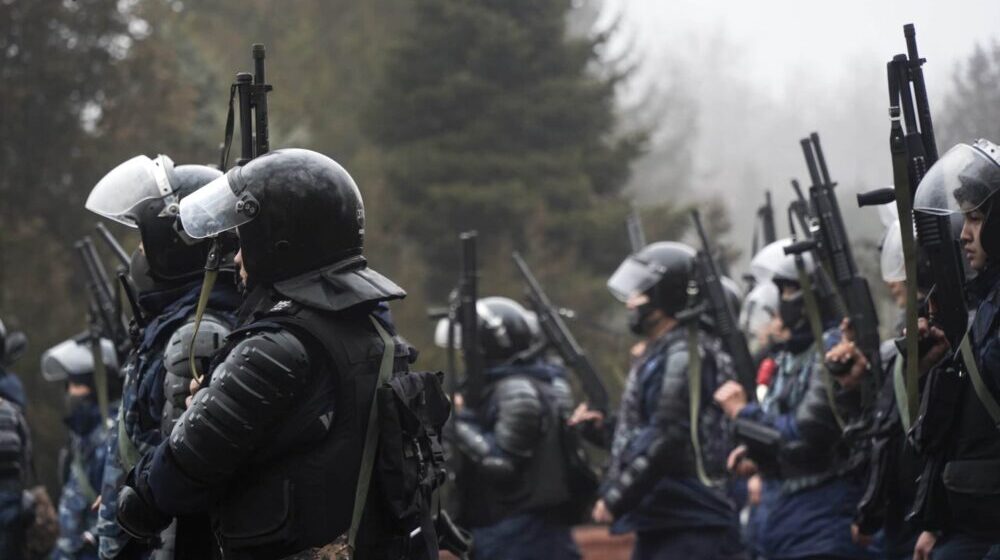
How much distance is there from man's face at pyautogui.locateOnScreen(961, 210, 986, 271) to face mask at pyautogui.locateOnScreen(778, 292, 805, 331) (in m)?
2.90

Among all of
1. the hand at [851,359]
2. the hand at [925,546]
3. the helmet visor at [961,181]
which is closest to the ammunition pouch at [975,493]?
the hand at [925,546]

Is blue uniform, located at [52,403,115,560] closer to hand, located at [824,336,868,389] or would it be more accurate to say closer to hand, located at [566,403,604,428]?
hand, located at [566,403,604,428]

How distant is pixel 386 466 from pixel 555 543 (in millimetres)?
4794

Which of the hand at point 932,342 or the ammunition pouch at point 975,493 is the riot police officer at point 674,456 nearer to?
the hand at point 932,342

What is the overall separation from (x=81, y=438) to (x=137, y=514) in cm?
503

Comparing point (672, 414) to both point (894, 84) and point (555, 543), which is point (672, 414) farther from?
point (894, 84)

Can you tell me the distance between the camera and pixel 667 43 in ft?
180

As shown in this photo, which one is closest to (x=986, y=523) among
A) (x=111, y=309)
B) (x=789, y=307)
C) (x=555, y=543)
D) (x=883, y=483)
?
(x=883, y=483)

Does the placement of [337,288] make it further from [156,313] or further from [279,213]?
[156,313]

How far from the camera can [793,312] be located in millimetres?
7926

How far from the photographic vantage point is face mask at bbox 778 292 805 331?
7.86 meters

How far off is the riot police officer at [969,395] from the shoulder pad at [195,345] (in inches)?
A: 98.6

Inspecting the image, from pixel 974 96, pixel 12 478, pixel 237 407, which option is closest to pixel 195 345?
pixel 237 407

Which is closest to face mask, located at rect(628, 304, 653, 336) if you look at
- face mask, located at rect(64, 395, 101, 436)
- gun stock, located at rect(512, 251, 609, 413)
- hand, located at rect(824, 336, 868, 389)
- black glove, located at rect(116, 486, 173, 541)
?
gun stock, located at rect(512, 251, 609, 413)
